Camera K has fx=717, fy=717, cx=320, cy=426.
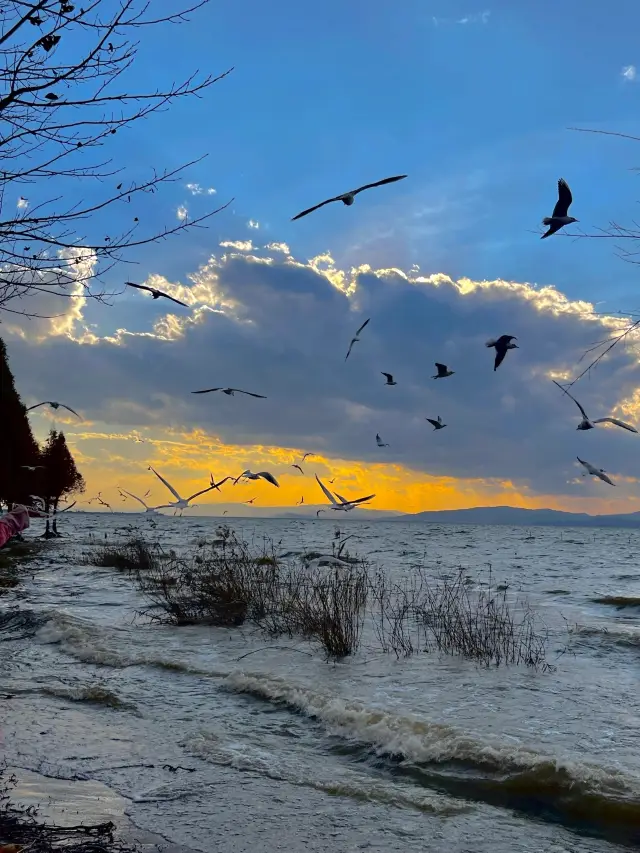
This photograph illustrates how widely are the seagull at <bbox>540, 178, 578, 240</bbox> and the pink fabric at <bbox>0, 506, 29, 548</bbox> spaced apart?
5577 millimetres

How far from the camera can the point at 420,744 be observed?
6.76m

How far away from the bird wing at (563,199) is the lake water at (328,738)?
5.81 metres

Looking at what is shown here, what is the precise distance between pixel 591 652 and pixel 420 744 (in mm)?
6127

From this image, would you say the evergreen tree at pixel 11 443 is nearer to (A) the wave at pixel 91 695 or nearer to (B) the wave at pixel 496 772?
(A) the wave at pixel 91 695

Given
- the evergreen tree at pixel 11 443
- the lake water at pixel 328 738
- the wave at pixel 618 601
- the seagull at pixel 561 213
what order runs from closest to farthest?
the lake water at pixel 328 738, the seagull at pixel 561 213, the wave at pixel 618 601, the evergreen tree at pixel 11 443

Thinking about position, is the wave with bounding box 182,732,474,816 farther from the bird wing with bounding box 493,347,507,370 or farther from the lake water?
the bird wing with bounding box 493,347,507,370

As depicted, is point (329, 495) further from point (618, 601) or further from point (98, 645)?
point (618, 601)

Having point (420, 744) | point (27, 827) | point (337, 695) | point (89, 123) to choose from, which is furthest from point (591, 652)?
point (89, 123)

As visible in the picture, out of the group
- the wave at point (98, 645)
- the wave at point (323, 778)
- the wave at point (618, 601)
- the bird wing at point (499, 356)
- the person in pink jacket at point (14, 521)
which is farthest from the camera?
the wave at point (618, 601)

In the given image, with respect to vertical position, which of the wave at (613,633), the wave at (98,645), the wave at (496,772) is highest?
the wave at (496,772)

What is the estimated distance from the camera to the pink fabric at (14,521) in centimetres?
326

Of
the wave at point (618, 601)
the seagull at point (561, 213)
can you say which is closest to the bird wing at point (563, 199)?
the seagull at point (561, 213)

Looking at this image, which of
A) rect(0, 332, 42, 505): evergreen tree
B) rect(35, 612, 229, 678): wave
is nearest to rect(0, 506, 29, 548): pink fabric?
rect(35, 612, 229, 678): wave

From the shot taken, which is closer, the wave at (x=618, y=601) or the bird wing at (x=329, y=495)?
the bird wing at (x=329, y=495)
